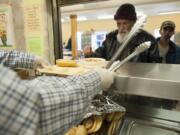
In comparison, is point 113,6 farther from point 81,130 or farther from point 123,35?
point 81,130

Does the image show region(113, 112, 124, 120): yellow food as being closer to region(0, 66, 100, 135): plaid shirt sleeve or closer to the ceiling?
region(0, 66, 100, 135): plaid shirt sleeve

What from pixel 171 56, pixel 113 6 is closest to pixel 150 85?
pixel 171 56

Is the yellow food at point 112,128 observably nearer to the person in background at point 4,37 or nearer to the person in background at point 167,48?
the person in background at point 167,48

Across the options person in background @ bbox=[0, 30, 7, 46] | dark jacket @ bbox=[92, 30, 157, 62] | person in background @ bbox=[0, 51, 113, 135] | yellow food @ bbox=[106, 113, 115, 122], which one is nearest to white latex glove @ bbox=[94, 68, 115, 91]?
person in background @ bbox=[0, 51, 113, 135]

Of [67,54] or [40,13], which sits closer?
[40,13]

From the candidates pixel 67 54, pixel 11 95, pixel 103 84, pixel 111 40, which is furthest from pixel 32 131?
pixel 67 54

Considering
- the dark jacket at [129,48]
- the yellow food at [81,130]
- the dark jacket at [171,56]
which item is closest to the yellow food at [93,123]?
the yellow food at [81,130]

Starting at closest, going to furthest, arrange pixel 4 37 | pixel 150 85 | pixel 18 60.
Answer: pixel 150 85 → pixel 18 60 → pixel 4 37

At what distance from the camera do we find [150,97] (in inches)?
31.6

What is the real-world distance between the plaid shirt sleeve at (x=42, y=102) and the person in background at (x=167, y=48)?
53 centimetres

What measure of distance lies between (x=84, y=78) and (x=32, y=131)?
0.75ft

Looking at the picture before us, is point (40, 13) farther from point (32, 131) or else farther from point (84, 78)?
point (32, 131)

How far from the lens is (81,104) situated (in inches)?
21.3

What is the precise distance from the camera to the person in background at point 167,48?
40.6 inches
